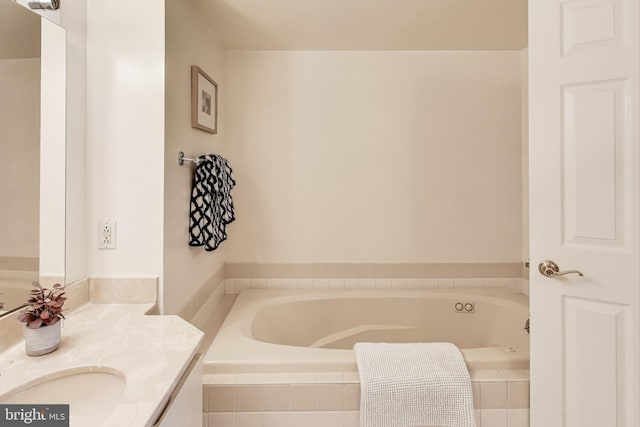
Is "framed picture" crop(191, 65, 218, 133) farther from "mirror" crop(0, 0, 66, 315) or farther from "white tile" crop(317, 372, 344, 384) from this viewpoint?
"white tile" crop(317, 372, 344, 384)

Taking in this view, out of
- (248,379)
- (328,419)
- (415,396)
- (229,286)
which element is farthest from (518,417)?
(229,286)

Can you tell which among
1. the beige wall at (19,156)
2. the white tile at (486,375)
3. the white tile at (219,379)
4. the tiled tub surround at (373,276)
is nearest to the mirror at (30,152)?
the beige wall at (19,156)

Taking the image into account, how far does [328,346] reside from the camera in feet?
7.19

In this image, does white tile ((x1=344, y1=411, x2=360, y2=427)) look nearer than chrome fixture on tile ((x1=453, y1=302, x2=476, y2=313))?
Yes

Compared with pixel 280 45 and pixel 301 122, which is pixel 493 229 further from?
pixel 280 45

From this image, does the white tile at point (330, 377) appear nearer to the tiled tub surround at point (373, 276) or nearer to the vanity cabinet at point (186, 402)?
the vanity cabinet at point (186, 402)

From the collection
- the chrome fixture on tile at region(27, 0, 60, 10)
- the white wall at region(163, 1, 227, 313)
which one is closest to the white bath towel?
the white wall at region(163, 1, 227, 313)

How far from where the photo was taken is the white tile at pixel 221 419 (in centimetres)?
126

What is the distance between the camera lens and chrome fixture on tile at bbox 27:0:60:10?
1167 millimetres

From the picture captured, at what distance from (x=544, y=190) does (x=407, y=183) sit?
1.12 meters

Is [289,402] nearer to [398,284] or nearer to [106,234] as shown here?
[106,234]

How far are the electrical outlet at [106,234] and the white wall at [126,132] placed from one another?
0.02 metres

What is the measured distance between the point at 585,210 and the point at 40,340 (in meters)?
1.80

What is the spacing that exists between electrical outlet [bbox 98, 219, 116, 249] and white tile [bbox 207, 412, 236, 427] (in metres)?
0.79
